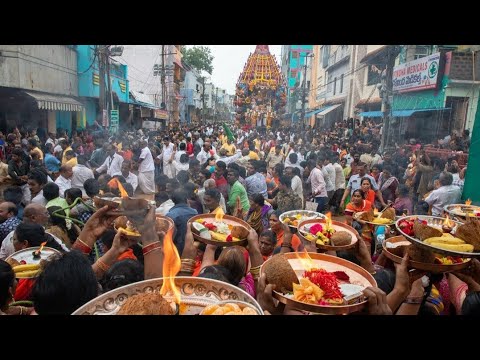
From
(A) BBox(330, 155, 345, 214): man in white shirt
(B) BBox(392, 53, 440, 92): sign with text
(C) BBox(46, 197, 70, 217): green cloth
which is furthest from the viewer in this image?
(B) BBox(392, 53, 440, 92): sign with text

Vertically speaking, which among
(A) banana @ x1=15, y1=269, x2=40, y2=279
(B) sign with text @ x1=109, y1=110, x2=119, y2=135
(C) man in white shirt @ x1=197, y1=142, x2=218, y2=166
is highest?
(B) sign with text @ x1=109, y1=110, x2=119, y2=135

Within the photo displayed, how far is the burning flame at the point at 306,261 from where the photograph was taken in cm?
237

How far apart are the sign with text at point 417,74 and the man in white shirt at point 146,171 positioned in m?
9.62

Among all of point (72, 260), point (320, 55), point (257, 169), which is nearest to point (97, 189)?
point (257, 169)

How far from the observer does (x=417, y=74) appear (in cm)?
1340

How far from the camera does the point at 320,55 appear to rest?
1383 inches

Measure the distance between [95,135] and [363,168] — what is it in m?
9.89

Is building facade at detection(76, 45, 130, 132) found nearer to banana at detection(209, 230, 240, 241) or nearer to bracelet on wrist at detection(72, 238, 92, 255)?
bracelet on wrist at detection(72, 238, 92, 255)

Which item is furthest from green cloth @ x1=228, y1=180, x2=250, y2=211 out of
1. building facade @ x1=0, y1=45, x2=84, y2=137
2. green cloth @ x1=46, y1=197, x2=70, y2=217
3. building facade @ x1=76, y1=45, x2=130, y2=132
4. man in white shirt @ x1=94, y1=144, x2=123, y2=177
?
building facade @ x1=76, y1=45, x2=130, y2=132

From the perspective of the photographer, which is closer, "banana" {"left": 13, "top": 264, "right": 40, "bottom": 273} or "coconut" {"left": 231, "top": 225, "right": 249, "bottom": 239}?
"banana" {"left": 13, "top": 264, "right": 40, "bottom": 273}

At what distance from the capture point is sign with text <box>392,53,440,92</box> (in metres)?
12.1

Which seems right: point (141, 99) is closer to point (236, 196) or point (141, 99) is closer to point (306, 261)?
point (236, 196)

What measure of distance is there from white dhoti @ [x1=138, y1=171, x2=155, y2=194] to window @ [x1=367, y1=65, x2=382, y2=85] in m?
14.0

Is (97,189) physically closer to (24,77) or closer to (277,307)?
(277,307)
